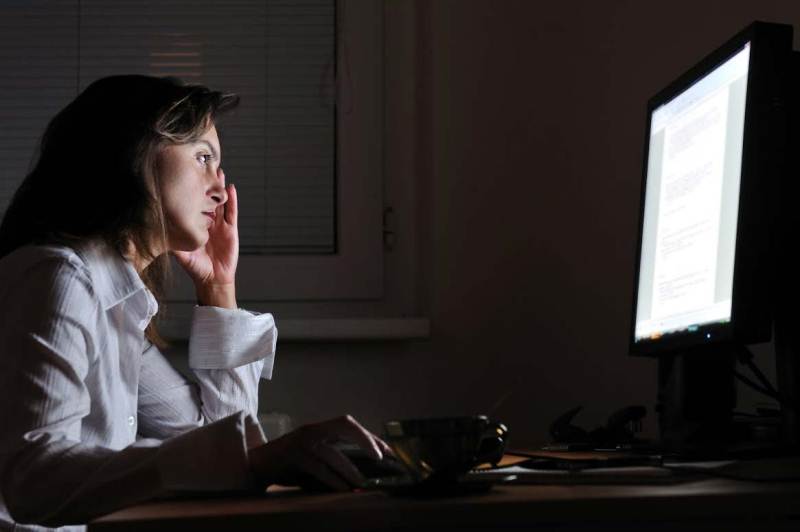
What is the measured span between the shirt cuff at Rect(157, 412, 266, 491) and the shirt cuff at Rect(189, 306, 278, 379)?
0.85 m

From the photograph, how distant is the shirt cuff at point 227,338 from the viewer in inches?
74.0

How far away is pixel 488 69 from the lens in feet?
7.86

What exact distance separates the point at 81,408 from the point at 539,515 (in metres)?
0.62

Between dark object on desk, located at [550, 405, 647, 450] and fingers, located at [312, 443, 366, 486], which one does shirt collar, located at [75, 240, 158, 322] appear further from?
dark object on desk, located at [550, 405, 647, 450]

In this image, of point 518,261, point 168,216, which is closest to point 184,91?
point 168,216

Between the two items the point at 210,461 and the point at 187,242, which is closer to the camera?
the point at 210,461

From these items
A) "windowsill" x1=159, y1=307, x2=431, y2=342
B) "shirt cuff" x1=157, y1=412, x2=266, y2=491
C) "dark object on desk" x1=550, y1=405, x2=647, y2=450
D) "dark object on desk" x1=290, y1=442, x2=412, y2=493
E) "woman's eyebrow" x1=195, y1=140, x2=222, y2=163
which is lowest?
"dark object on desk" x1=550, y1=405, x2=647, y2=450

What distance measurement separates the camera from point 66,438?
1.15 meters

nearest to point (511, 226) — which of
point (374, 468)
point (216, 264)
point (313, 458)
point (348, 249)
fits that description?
point (348, 249)

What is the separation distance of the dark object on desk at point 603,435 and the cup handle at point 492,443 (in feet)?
2.06

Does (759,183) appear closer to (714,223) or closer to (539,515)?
(714,223)

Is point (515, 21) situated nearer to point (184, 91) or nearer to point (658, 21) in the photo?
point (658, 21)

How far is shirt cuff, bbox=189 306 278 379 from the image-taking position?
188 centimetres

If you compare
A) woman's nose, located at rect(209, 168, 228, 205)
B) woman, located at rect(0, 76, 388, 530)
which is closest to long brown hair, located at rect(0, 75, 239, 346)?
woman, located at rect(0, 76, 388, 530)
